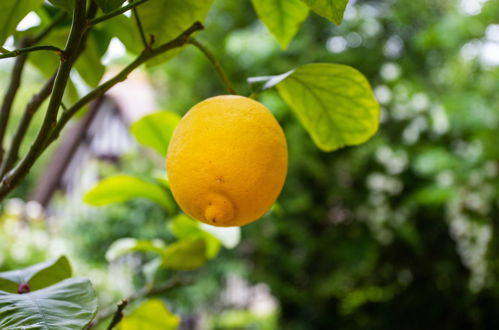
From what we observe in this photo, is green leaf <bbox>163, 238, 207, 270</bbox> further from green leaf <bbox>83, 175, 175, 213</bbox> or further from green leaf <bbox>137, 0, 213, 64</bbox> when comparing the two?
green leaf <bbox>137, 0, 213, 64</bbox>

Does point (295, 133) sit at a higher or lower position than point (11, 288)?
lower

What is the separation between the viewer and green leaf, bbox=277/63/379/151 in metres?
0.35

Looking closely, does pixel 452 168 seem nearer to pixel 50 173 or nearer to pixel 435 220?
pixel 435 220

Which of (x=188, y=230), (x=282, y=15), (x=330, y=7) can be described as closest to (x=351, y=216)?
(x=188, y=230)

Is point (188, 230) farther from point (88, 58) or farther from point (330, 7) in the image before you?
point (330, 7)

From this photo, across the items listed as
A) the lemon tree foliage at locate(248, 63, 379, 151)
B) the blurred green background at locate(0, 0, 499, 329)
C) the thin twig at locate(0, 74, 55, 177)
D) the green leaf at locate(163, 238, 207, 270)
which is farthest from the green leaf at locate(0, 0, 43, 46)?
the blurred green background at locate(0, 0, 499, 329)

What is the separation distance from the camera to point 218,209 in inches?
10.6

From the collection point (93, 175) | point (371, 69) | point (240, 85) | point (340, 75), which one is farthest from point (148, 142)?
point (93, 175)

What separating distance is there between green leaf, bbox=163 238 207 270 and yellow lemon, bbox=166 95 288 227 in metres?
0.24

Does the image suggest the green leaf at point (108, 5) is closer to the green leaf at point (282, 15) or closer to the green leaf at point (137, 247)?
the green leaf at point (282, 15)

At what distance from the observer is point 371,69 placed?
2568 millimetres

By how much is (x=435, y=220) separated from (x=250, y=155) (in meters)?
2.59

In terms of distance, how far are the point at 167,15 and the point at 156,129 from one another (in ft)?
0.58

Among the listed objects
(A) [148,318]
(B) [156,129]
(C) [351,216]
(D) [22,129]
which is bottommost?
(C) [351,216]
